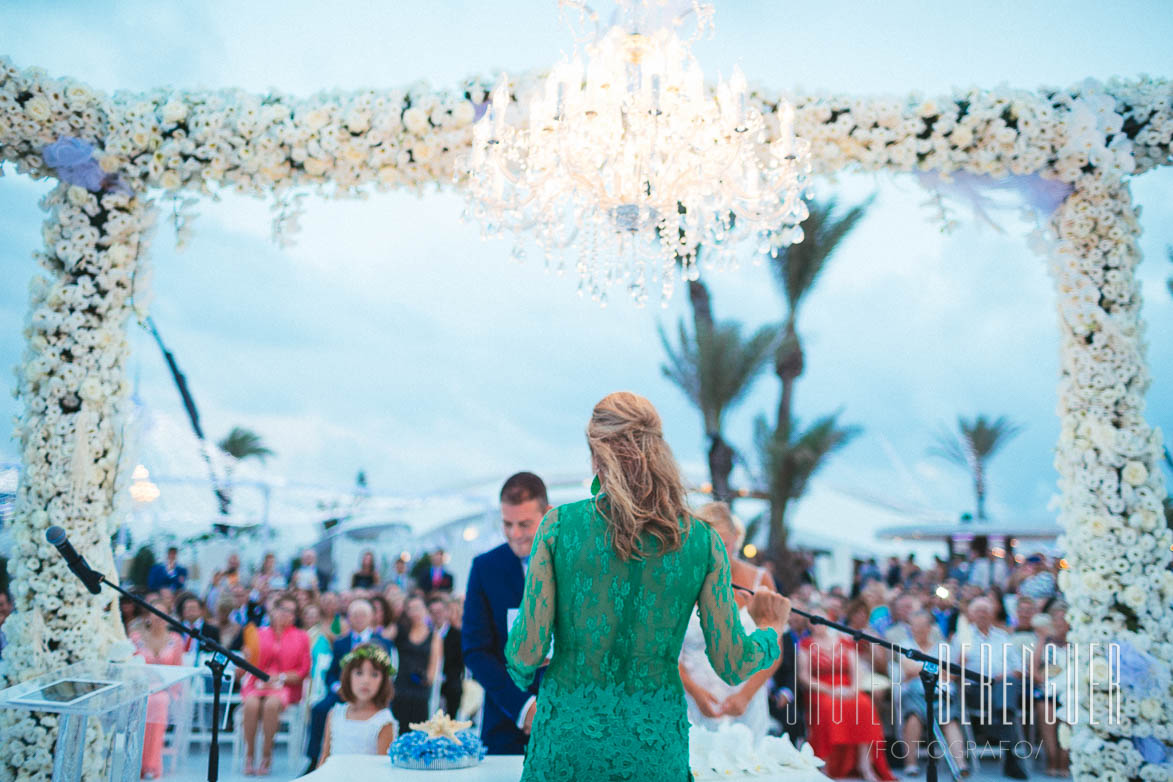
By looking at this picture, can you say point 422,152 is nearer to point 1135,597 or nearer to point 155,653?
point 1135,597

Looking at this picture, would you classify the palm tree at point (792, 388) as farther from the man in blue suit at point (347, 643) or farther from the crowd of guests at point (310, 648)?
the man in blue suit at point (347, 643)

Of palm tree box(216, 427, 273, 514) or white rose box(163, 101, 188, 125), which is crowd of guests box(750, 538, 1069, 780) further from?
palm tree box(216, 427, 273, 514)

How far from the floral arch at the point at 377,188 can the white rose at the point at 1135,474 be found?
14 mm

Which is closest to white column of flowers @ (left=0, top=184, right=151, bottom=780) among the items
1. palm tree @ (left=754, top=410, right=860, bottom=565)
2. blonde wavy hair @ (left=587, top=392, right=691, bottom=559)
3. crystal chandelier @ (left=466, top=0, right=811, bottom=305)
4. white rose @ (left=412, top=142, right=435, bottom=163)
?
white rose @ (left=412, top=142, right=435, bottom=163)

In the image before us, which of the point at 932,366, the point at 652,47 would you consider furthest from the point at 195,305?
the point at 932,366

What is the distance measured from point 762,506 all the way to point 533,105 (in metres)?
17.1

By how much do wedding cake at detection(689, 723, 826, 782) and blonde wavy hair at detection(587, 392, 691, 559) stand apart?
1.26m

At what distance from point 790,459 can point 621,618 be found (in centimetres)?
1445

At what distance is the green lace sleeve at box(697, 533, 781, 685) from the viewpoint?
2203 mm

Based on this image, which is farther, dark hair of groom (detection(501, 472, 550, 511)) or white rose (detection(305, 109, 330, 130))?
white rose (detection(305, 109, 330, 130))

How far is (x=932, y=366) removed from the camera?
42000 mm

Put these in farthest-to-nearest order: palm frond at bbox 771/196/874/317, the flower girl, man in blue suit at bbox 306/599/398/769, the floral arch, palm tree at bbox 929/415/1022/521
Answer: palm tree at bbox 929/415/1022/521
palm frond at bbox 771/196/874/317
man in blue suit at bbox 306/599/398/769
the flower girl
the floral arch

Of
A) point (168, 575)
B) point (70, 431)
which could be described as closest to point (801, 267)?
point (168, 575)

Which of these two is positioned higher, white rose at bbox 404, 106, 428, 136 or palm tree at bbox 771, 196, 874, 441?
palm tree at bbox 771, 196, 874, 441
